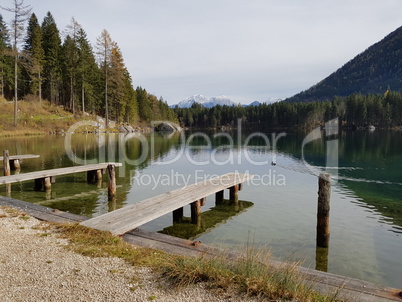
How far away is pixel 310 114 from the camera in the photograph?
474 feet

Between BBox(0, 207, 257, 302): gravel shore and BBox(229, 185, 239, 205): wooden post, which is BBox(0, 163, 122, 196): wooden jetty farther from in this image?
BBox(0, 207, 257, 302): gravel shore

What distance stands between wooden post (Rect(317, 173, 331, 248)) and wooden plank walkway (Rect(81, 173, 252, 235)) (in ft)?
16.7

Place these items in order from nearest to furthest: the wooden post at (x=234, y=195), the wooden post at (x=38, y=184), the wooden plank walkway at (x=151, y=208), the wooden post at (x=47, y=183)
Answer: the wooden plank walkway at (x=151, y=208) < the wooden post at (x=234, y=195) < the wooden post at (x=47, y=183) < the wooden post at (x=38, y=184)

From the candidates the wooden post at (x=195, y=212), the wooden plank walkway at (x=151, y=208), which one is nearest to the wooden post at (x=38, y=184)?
the wooden plank walkway at (x=151, y=208)

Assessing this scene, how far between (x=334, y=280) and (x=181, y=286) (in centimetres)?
312

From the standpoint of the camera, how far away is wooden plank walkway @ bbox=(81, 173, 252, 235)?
934cm

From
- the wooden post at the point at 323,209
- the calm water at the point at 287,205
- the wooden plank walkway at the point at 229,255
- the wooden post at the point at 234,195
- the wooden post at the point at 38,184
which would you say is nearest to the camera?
the wooden plank walkway at the point at 229,255

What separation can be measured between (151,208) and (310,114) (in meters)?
145

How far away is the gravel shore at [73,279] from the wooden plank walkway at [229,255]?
132 centimetres

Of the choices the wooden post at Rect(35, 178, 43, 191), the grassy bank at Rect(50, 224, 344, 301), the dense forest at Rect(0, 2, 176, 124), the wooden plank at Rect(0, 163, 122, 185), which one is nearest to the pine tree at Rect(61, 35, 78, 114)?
the dense forest at Rect(0, 2, 176, 124)

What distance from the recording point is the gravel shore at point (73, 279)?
5.45 meters

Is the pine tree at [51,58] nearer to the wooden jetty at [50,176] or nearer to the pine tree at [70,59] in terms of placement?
the pine tree at [70,59]

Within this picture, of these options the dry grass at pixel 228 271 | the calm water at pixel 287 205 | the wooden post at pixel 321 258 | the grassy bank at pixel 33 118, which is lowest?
the wooden post at pixel 321 258

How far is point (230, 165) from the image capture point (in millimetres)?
31344
